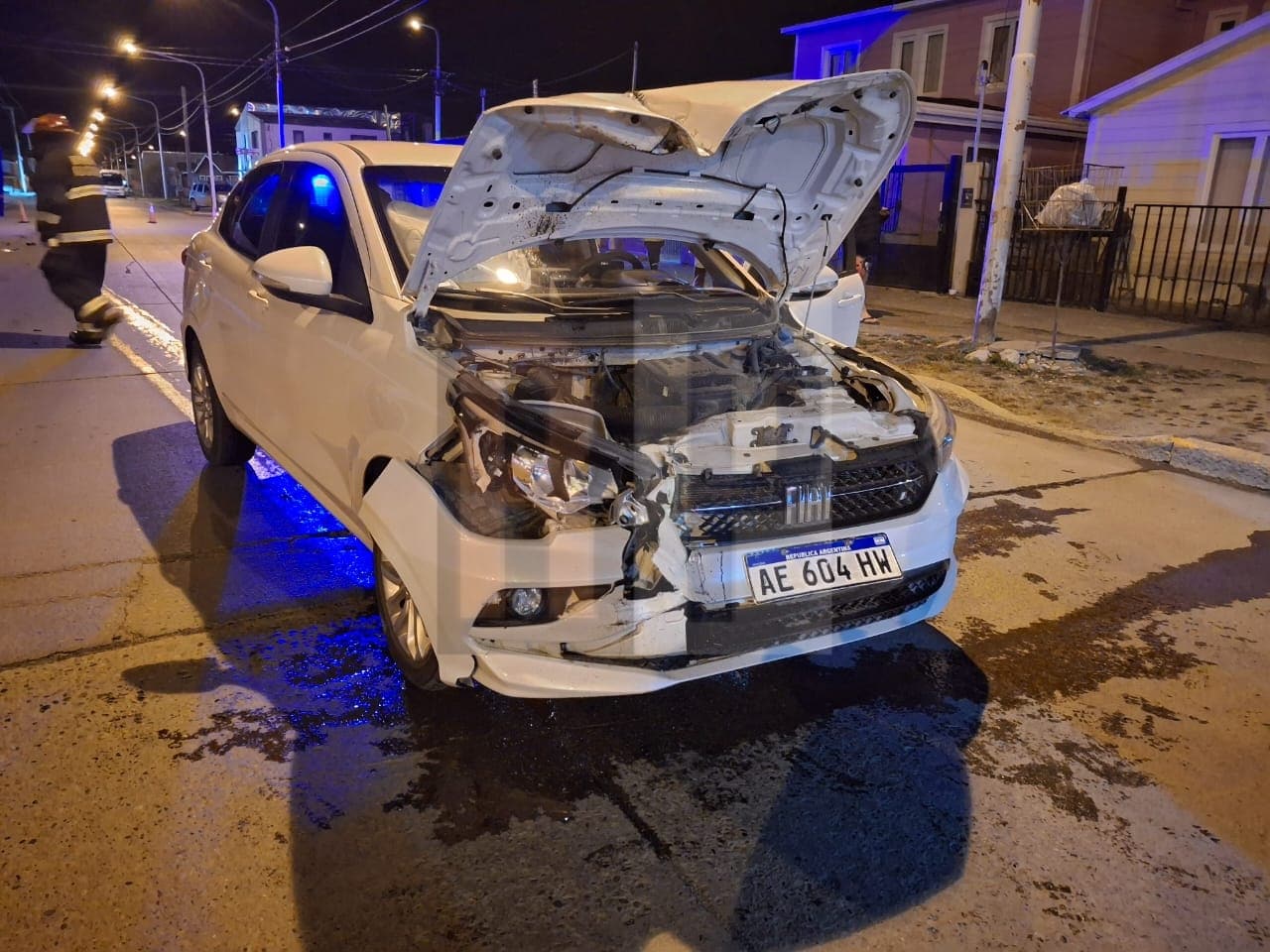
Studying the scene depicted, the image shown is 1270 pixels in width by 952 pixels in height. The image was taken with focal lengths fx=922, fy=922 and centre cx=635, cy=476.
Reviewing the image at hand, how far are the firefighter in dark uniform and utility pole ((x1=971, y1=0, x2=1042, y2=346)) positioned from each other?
8.58 m

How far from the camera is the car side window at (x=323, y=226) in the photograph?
3.52 meters

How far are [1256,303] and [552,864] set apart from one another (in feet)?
43.8

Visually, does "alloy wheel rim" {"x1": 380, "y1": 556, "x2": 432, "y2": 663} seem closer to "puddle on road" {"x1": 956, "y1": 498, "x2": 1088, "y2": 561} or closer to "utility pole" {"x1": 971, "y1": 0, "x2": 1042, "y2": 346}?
"puddle on road" {"x1": 956, "y1": 498, "x2": 1088, "y2": 561}

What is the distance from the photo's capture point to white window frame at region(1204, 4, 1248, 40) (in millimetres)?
19625

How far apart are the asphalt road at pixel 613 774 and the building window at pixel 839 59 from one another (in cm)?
2428

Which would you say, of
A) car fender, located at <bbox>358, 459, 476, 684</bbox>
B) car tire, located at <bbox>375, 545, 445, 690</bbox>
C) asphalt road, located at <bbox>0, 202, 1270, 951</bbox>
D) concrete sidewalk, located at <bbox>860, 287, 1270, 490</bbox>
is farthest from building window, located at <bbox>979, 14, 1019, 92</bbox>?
car fender, located at <bbox>358, 459, 476, 684</bbox>

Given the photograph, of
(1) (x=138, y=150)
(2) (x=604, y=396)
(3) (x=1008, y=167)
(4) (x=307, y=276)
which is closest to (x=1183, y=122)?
(3) (x=1008, y=167)

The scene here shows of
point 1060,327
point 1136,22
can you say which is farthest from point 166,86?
point 1060,327

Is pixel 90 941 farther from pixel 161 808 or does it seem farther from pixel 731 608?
pixel 731 608

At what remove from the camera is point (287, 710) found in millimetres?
3074

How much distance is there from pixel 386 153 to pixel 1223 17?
23.0 m

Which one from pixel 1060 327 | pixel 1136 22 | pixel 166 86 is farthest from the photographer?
pixel 166 86

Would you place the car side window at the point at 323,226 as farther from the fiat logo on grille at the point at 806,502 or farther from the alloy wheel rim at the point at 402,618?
the fiat logo on grille at the point at 806,502

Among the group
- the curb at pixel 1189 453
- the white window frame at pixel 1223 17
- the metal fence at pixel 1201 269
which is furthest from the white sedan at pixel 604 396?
the white window frame at pixel 1223 17
